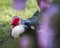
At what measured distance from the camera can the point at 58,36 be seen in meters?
0.27

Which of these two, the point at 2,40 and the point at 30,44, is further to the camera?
the point at 2,40

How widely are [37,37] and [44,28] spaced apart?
0.09ft

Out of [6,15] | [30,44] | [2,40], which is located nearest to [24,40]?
[30,44]

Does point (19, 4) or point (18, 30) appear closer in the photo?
point (19, 4)

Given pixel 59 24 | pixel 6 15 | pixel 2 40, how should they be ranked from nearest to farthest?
pixel 59 24, pixel 2 40, pixel 6 15

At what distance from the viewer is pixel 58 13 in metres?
0.27

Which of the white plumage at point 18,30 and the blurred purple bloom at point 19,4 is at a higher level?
the white plumage at point 18,30

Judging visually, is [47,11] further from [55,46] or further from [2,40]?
[2,40]

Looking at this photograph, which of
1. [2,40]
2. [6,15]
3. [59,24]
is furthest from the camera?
[6,15]

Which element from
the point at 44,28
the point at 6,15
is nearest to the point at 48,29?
the point at 44,28

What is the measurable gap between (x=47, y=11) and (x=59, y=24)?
0.03m

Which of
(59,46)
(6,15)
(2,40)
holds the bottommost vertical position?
(59,46)

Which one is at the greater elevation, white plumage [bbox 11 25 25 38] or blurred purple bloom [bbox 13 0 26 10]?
white plumage [bbox 11 25 25 38]

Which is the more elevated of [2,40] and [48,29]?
[2,40]
